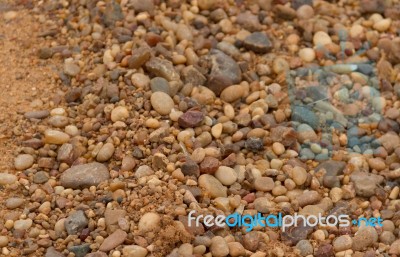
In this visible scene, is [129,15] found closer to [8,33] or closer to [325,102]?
[8,33]

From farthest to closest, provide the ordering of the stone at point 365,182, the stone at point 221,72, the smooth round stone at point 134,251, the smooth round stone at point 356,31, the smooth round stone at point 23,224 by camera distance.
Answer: the smooth round stone at point 356,31
the stone at point 221,72
the stone at point 365,182
the smooth round stone at point 23,224
the smooth round stone at point 134,251

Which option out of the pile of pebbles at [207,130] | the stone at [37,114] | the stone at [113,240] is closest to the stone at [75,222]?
the pile of pebbles at [207,130]

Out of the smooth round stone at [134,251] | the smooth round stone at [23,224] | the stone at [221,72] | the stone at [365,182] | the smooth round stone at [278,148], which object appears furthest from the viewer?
the stone at [221,72]

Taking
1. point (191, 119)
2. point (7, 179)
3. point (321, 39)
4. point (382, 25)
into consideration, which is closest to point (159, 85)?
point (191, 119)

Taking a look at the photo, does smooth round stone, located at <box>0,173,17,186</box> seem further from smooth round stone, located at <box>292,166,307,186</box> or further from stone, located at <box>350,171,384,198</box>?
stone, located at <box>350,171,384,198</box>

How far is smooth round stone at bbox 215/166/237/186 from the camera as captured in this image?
2.81m

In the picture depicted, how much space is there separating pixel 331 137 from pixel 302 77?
36 cm

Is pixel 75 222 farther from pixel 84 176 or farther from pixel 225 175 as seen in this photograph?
pixel 225 175

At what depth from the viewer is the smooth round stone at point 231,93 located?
315 cm

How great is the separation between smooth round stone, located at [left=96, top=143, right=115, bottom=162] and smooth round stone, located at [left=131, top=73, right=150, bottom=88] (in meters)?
0.34

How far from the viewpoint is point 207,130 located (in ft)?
9.80

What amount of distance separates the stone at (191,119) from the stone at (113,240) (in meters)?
0.58

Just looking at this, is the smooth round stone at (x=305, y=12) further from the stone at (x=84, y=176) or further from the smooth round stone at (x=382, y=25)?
the stone at (x=84, y=176)

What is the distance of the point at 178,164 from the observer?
2.80m
